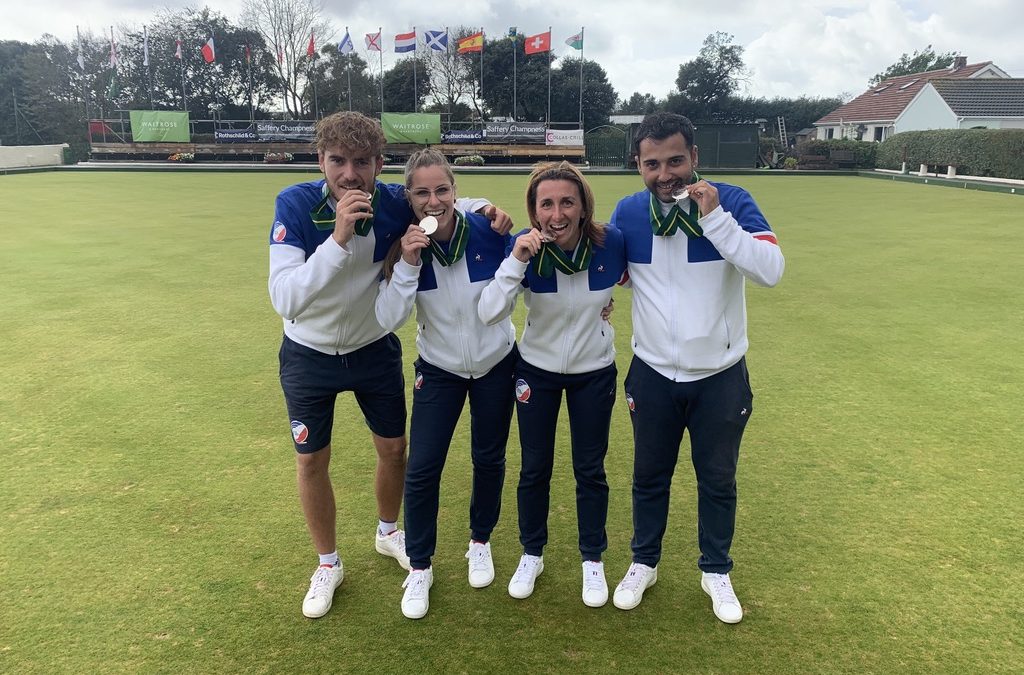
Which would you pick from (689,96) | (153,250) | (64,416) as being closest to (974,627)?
(64,416)

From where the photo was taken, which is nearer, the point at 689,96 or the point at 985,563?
the point at 985,563

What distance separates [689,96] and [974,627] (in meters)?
54.4

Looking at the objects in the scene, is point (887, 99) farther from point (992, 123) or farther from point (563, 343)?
point (563, 343)

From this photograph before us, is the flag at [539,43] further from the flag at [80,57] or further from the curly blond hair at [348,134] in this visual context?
the curly blond hair at [348,134]

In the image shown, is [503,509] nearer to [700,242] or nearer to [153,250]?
[700,242]

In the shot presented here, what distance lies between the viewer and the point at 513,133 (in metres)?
39.5

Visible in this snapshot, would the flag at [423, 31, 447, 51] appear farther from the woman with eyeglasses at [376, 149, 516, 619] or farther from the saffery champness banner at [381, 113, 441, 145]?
the woman with eyeglasses at [376, 149, 516, 619]

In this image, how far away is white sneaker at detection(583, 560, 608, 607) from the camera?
9.54 ft

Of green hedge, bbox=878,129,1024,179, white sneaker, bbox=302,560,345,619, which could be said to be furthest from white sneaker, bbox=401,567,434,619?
green hedge, bbox=878,129,1024,179

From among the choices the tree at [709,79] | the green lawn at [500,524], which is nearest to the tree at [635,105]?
the tree at [709,79]

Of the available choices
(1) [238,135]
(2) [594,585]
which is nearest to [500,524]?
(2) [594,585]

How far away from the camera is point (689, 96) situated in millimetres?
51875

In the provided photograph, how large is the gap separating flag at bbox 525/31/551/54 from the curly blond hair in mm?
41245

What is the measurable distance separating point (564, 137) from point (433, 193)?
127ft
